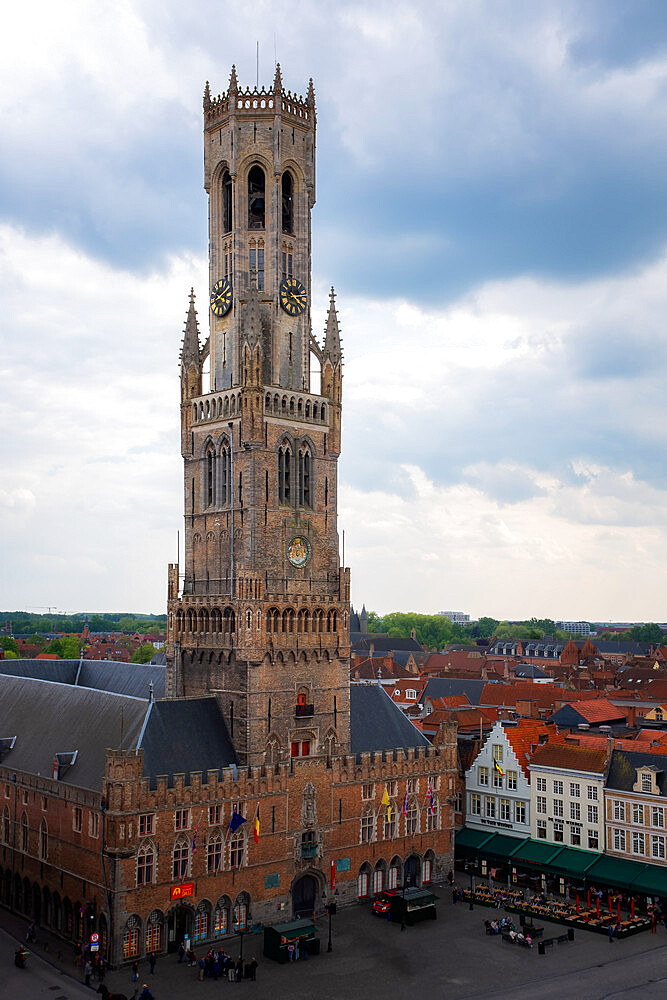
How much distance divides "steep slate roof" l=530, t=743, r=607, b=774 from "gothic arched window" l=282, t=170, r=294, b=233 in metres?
51.1

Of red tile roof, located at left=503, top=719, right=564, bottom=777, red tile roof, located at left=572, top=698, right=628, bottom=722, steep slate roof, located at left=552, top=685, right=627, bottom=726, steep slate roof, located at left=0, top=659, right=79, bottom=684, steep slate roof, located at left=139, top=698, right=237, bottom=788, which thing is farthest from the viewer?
red tile roof, located at left=572, top=698, right=628, bottom=722

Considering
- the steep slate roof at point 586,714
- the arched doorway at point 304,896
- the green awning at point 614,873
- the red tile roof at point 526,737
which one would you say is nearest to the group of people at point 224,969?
the arched doorway at point 304,896

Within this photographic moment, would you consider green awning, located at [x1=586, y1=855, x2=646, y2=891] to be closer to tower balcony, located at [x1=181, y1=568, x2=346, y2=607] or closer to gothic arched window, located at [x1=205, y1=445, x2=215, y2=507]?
tower balcony, located at [x1=181, y1=568, x2=346, y2=607]

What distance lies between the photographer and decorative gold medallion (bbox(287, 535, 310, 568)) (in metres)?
78.7

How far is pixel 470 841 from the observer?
87.2 m

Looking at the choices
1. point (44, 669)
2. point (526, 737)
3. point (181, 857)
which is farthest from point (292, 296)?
point (44, 669)

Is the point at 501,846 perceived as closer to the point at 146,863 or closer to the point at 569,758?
the point at 569,758

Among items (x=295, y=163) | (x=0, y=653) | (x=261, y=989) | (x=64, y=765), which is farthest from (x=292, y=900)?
(x=0, y=653)

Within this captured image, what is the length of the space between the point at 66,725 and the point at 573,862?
42.3 m

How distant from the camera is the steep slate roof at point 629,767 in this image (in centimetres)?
7719

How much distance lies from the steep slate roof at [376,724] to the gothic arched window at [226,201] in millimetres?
41982

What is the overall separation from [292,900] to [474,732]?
122 ft

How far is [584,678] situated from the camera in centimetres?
18012

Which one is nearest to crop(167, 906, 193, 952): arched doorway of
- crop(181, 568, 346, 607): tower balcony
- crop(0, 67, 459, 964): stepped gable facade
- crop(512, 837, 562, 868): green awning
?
crop(0, 67, 459, 964): stepped gable facade
